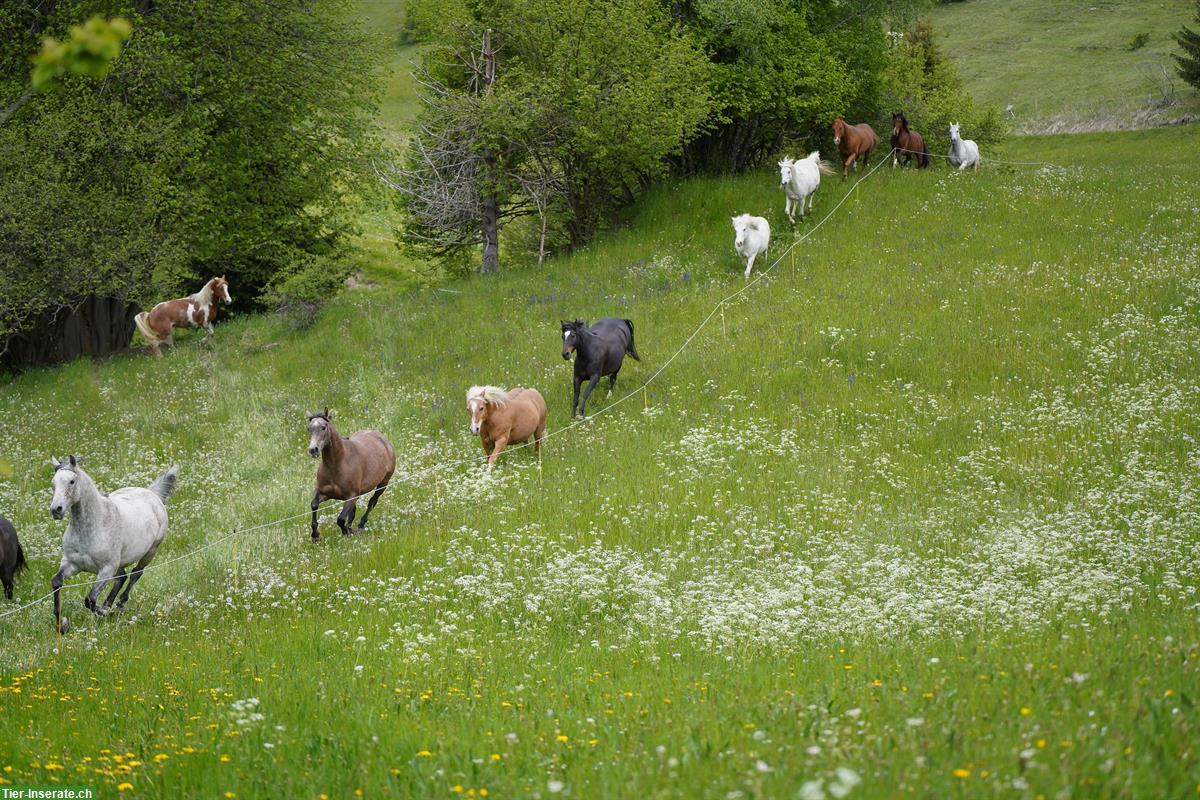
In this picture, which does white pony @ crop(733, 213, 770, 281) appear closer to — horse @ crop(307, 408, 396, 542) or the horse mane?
the horse mane

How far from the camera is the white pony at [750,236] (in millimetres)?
25375

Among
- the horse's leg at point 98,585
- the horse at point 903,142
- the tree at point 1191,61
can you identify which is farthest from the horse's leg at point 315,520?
the tree at point 1191,61

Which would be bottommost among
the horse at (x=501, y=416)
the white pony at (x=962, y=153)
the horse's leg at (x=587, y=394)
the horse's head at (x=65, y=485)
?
the horse's leg at (x=587, y=394)

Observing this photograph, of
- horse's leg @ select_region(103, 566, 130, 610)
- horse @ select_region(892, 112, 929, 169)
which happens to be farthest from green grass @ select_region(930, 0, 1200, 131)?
horse's leg @ select_region(103, 566, 130, 610)

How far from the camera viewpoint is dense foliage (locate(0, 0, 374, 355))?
85.0 ft

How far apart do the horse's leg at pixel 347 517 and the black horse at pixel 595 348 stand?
16.6 ft

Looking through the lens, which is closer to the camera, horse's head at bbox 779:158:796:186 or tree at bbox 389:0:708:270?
horse's head at bbox 779:158:796:186

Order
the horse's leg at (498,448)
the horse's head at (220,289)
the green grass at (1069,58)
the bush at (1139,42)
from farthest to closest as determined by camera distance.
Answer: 1. the bush at (1139,42)
2. the green grass at (1069,58)
3. the horse's head at (220,289)
4. the horse's leg at (498,448)

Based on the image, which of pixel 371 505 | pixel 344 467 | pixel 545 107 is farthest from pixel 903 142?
pixel 344 467

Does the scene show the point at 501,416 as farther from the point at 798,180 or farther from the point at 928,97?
the point at 928,97

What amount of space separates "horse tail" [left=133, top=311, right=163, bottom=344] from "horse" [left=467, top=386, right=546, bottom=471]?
53.4 ft

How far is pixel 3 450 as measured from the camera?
22234 millimetres

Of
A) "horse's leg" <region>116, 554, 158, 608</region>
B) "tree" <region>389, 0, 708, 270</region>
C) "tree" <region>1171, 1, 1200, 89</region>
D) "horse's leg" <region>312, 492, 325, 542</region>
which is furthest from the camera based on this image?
"tree" <region>1171, 1, 1200, 89</region>

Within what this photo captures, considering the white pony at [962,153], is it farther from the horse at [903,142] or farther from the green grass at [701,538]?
the green grass at [701,538]
